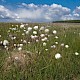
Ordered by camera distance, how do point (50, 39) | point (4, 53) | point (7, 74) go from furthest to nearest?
1. point (50, 39)
2. point (4, 53)
3. point (7, 74)

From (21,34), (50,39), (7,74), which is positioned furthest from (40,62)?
(21,34)

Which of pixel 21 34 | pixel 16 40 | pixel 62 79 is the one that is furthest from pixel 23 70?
pixel 21 34

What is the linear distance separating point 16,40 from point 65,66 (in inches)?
174

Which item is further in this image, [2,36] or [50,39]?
[2,36]

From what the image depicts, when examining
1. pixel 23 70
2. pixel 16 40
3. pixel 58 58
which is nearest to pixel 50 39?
pixel 16 40

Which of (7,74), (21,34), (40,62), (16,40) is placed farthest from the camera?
(21,34)

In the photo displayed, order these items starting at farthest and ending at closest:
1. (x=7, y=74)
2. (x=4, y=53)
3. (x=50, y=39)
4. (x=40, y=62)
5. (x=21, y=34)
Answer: (x=21, y=34)
(x=50, y=39)
(x=4, y=53)
(x=40, y=62)
(x=7, y=74)

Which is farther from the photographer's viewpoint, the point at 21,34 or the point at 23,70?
the point at 21,34

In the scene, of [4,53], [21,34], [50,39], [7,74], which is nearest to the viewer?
[7,74]

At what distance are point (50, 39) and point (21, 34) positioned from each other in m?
2.55

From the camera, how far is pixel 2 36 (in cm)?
1368

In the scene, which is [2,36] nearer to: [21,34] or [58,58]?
[21,34]

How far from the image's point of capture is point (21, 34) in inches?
556

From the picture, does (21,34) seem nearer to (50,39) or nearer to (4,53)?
(50,39)
